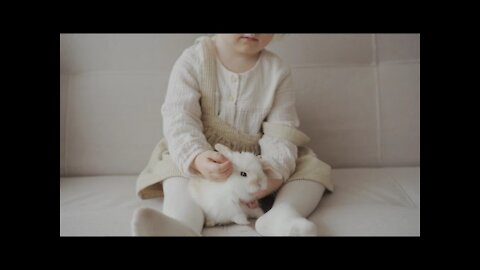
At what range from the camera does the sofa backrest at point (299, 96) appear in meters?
1.23

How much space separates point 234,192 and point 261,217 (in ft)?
0.25

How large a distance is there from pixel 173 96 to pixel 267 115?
0.83 ft

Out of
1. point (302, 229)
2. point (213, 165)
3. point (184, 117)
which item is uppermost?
point (184, 117)

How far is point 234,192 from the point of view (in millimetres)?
863

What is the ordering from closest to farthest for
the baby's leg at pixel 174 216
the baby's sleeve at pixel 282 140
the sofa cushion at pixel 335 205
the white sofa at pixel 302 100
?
the baby's leg at pixel 174 216
the sofa cushion at pixel 335 205
the baby's sleeve at pixel 282 140
the white sofa at pixel 302 100

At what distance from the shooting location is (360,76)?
4.22 ft

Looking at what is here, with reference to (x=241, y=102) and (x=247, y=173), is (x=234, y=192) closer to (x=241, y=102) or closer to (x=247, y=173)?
(x=247, y=173)

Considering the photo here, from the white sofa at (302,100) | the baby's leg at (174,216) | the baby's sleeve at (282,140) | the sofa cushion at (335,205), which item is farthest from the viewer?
the white sofa at (302,100)

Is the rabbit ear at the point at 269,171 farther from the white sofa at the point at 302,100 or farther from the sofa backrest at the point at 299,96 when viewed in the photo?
the sofa backrest at the point at 299,96

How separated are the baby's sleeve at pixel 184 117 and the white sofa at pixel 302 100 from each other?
235mm

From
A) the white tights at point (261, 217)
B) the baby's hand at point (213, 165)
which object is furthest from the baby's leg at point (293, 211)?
the baby's hand at point (213, 165)

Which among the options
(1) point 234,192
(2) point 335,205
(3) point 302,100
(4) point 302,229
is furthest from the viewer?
(3) point 302,100

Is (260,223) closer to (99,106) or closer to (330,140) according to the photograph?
(330,140)

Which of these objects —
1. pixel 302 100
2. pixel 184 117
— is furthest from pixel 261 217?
pixel 302 100
